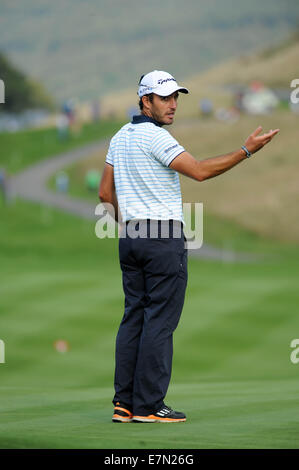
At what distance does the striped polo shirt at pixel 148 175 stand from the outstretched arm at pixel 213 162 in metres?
0.12

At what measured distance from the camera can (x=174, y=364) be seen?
10945 millimetres

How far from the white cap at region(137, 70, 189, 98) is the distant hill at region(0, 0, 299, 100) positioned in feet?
208

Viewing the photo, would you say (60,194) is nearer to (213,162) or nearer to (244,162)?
(244,162)

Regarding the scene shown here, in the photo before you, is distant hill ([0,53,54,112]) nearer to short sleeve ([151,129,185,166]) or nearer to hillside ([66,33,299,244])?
hillside ([66,33,299,244])

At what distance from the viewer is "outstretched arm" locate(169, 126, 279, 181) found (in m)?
5.18

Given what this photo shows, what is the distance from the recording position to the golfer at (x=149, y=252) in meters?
5.45

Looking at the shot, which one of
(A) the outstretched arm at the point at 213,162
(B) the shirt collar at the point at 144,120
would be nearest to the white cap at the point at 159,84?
(B) the shirt collar at the point at 144,120

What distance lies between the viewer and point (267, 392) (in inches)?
282

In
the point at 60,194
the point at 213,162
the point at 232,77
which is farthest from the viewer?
the point at 232,77

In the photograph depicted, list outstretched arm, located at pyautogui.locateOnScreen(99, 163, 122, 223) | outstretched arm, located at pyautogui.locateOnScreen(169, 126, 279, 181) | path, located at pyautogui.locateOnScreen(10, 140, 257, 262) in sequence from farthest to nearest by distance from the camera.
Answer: path, located at pyautogui.locateOnScreen(10, 140, 257, 262), outstretched arm, located at pyautogui.locateOnScreen(99, 163, 122, 223), outstretched arm, located at pyautogui.locateOnScreen(169, 126, 279, 181)

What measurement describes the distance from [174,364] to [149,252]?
566 centimetres

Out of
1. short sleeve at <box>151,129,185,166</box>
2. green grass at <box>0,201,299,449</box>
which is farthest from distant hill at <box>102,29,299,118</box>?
short sleeve at <box>151,129,185,166</box>

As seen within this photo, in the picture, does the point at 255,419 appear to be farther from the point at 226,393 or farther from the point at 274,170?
the point at 274,170

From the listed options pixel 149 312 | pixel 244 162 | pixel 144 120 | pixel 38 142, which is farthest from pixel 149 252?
pixel 38 142
